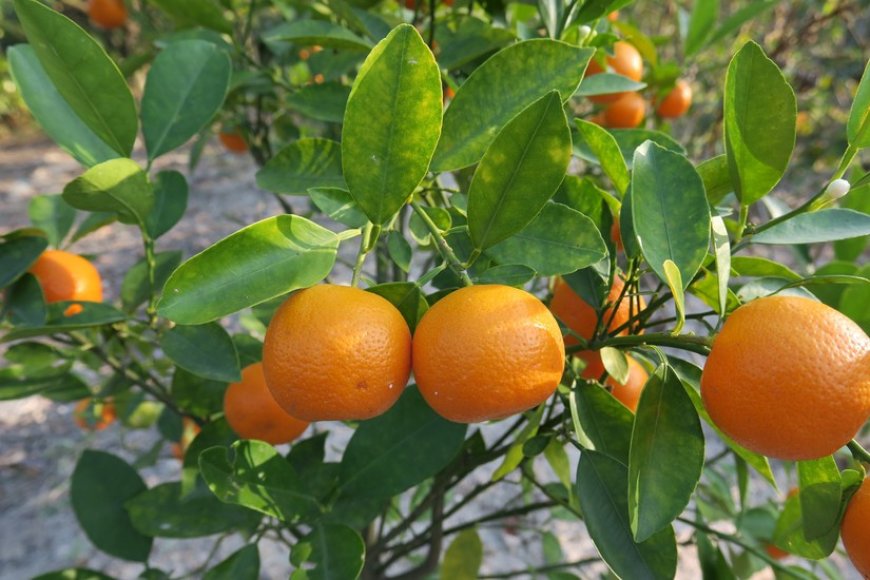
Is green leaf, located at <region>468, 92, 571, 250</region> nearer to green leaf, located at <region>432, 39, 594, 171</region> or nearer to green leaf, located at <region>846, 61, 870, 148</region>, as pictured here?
green leaf, located at <region>432, 39, 594, 171</region>

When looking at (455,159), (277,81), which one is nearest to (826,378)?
(455,159)

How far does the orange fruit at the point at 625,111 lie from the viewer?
91 centimetres

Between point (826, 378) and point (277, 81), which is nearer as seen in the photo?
point (826, 378)

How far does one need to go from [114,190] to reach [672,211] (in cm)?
46

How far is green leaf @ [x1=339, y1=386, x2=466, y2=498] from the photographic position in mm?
646

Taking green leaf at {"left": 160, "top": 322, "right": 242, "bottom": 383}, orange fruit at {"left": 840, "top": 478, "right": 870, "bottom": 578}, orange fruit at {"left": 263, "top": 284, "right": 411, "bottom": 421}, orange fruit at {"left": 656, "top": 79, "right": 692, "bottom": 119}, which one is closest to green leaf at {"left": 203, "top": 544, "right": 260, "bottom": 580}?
green leaf at {"left": 160, "top": 322, "right": 242, "bottom": 383}

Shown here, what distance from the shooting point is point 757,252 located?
270 centimetres

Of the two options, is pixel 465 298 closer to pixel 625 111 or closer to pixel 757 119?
pixel 757 119

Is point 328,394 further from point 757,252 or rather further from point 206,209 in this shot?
point 206,209

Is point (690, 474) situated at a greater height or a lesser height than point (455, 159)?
lesser

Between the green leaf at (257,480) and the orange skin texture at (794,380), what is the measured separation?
42 cm

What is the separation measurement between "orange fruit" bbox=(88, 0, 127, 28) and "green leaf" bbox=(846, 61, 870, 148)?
163 centimetres

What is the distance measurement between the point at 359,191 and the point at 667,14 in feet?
7.92

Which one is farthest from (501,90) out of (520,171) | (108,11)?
(108,11)
